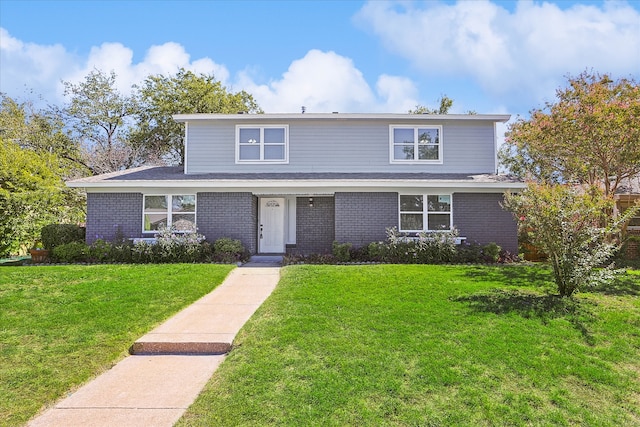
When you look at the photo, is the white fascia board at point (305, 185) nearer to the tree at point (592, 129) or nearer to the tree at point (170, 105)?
the tree at point (592, 129)

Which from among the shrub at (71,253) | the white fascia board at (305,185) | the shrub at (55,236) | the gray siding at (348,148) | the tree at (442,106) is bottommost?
the shrub at (71,253)

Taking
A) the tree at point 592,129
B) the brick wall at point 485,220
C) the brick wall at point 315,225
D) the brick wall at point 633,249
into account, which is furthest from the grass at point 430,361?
the brick wall at point 633,249

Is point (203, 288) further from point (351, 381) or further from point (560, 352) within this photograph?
point (560, 352)

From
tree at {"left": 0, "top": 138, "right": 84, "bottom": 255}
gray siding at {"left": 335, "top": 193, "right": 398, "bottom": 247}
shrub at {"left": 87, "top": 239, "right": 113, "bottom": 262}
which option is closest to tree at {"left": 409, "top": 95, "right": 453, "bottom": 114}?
gray siding at {"left": 335, "top": 193, "right": 398, "bottom": 247}

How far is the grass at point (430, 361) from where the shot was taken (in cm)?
395

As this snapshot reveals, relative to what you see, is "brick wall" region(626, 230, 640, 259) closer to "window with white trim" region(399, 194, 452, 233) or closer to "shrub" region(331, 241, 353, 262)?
"window with white trim" region(399, 194, 452, 233)

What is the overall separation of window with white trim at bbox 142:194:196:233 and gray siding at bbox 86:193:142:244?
0.27 m

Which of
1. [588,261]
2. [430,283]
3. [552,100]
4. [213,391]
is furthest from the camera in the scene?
[552,100]

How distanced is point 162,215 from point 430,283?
9.89 meters

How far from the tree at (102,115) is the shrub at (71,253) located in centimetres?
1513

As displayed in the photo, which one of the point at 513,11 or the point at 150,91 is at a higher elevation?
the point at 150,91

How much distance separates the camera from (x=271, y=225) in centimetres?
1571

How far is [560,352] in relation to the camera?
5387 millimetres

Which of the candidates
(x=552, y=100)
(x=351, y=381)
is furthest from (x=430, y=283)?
(x=552, y=100)
